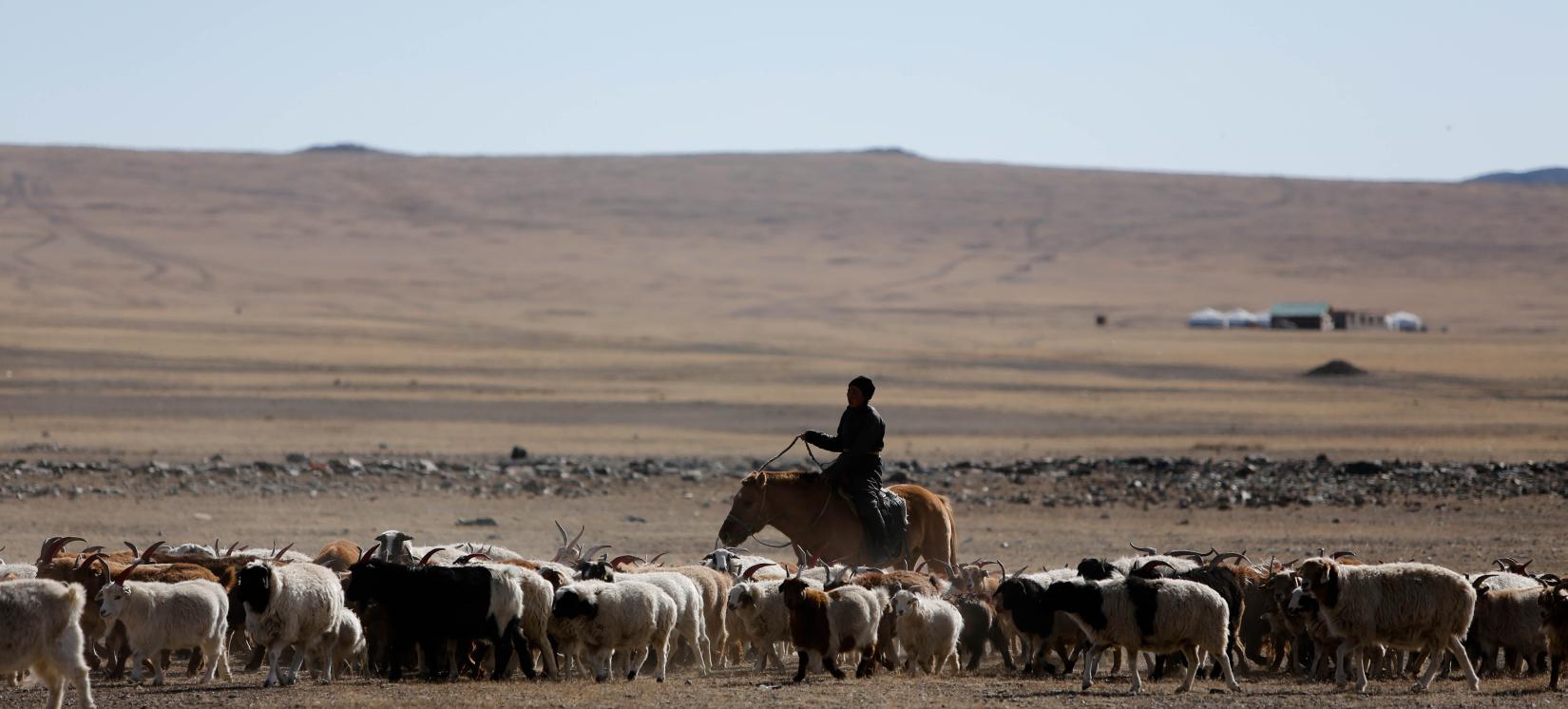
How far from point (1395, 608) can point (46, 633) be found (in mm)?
8412

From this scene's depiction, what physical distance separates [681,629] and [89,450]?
66.5 feet

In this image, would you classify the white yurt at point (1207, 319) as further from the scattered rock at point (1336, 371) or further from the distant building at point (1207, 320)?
the scattered rock at point (1336, 371)

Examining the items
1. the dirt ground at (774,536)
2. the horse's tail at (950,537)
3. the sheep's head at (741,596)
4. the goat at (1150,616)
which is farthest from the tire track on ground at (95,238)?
the goat at (1150,616)

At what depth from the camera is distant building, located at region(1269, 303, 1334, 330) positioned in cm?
8094

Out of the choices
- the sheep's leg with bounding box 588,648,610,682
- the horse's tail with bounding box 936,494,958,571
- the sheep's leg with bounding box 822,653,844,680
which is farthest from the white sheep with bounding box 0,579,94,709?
the horse's tail with bounding box 936,494,958,571

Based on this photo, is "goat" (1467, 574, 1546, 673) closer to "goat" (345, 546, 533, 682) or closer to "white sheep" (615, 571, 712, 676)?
"white sheep" (615, 571, 712, 676)

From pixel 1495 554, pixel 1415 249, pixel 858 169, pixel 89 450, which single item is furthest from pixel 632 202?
pixel 1495 554

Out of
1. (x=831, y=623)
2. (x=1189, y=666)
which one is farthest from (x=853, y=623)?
(x=1189, y=666)

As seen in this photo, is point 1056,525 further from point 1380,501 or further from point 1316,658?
point 1316,658

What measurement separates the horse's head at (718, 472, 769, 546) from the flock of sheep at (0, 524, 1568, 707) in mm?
2001

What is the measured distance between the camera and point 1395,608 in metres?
11.1

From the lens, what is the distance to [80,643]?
952 centimetres

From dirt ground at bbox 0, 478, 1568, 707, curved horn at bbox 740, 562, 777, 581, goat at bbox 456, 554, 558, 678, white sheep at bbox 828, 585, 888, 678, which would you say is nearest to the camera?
goat at bbox 456, 554, 558, 678

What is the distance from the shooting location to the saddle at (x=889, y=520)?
15.1 metres
